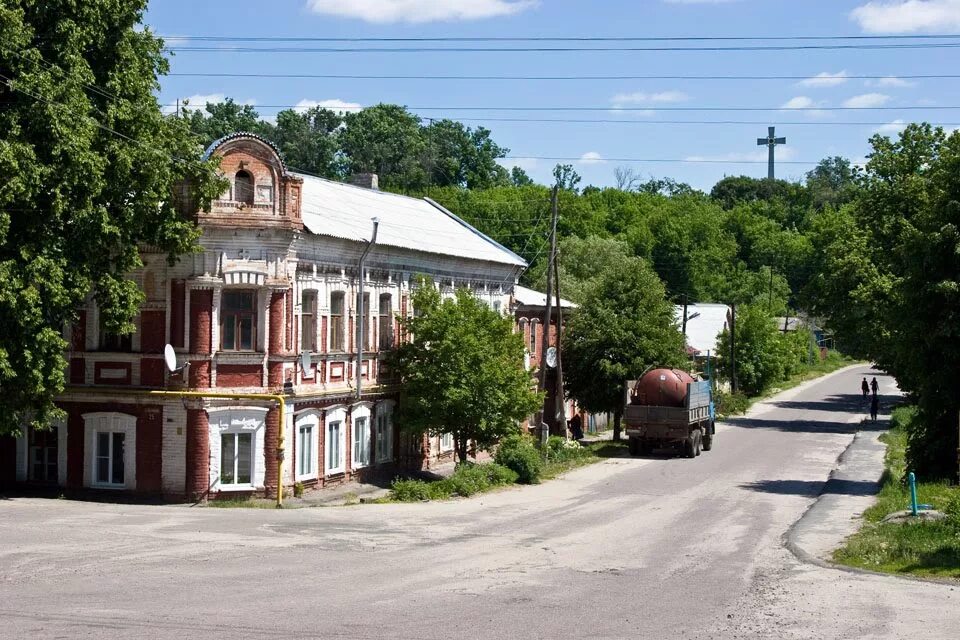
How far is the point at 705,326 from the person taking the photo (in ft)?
285

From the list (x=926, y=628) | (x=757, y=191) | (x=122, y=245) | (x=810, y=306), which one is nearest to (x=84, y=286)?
(x=122, y=245)

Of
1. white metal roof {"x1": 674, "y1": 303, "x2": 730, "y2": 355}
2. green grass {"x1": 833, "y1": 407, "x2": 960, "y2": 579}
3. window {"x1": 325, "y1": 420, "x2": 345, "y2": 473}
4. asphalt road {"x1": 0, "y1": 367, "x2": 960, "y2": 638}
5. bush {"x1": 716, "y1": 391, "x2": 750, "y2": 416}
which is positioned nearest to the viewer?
asphalt road {"x1": 0, "y1": 367, "x2": 960, "y2": 638}

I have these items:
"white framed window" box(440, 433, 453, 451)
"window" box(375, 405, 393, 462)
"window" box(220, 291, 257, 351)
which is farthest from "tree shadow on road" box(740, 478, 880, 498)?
"window" box(220, 291, 257, 351)

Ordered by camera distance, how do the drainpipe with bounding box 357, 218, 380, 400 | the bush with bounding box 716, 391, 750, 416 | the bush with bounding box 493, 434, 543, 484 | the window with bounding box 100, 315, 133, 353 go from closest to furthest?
the window with bounding box 100, 315, 133, 353 → the drainpipe with bounding box 357, 218, 380, 400 → the bush with bounding box 493, 434, 543, 484 → the bush with bounding box 716, 391, 750, 416

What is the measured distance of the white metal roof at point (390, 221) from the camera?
3253 centimetres

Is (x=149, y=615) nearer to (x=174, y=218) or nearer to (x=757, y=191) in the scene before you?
(x=174, y=218)

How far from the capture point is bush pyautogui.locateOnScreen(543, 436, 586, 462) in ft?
128

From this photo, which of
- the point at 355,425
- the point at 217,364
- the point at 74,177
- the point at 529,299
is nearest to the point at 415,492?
the point at 355,425

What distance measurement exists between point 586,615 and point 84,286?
1437 centimetres

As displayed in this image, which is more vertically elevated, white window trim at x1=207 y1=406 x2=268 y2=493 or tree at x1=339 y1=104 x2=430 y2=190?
tree at x1=339 y1=104 x2=430 y2=190

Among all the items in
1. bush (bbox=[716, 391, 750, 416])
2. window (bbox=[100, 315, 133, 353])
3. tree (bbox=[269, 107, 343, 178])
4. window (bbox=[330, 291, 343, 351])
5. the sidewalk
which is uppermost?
tree (bbox=[269, 107, 343, 178])

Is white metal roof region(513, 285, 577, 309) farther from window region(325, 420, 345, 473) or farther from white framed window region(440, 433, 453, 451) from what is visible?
window region(325, 420, 345, 473)

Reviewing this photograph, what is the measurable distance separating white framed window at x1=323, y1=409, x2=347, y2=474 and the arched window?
6399 millimetres

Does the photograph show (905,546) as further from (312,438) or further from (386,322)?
(386,322)
